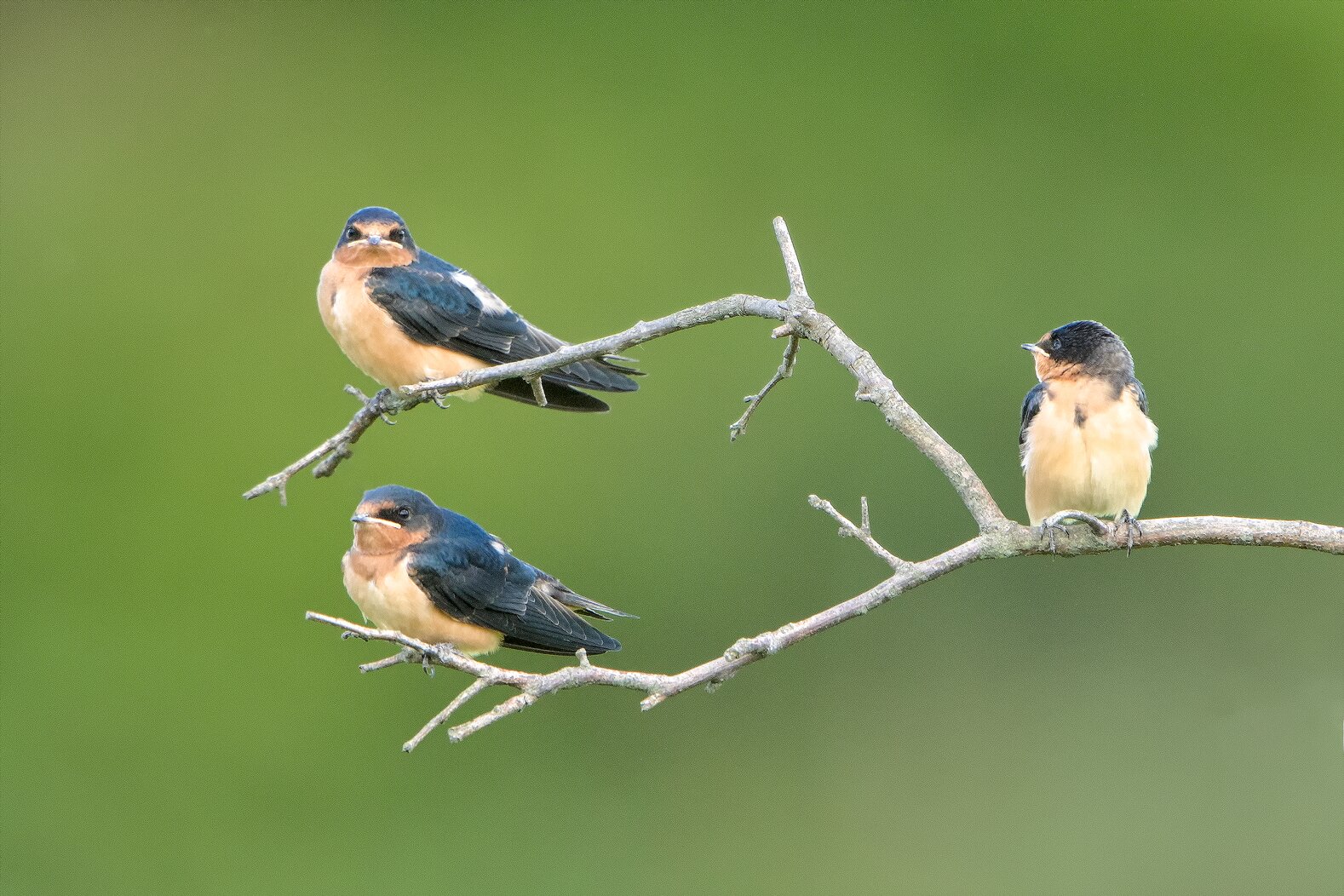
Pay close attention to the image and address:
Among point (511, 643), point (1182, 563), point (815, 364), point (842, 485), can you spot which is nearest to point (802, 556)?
point (842, 485)

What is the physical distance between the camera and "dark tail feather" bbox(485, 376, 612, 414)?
384 centimetres

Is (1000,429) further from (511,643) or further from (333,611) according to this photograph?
(511,643)

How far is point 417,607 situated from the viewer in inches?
146

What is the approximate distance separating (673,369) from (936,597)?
1877mm

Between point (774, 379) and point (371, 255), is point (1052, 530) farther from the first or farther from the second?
point (371, 255)

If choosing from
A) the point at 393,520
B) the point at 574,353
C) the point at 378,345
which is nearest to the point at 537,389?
the point at 574,353

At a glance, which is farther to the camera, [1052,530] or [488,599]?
[488,599]

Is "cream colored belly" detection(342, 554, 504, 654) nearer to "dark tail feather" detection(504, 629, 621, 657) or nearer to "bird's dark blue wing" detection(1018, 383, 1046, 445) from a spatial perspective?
"dark tail feather" detection(504, 629, 621, 657)

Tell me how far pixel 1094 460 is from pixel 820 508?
4.03 ft

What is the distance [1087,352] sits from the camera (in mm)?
3994

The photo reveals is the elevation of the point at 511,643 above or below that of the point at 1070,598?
below

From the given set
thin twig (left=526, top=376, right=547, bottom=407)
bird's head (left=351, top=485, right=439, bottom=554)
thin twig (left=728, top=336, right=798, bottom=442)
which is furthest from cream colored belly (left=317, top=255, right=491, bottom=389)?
thin twig (left=728, top=336, right=798, bottom=442)

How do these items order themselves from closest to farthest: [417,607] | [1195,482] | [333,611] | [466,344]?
[417,607] → [466,344] → [333,611] → [1195,482]

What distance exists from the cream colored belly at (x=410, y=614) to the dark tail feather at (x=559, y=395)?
0.46m
